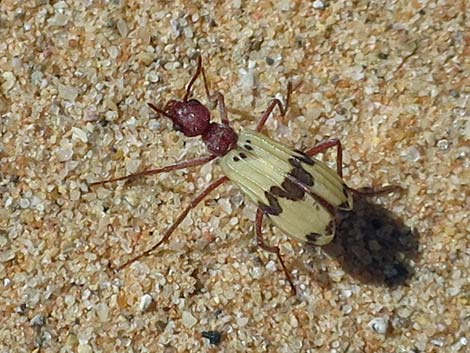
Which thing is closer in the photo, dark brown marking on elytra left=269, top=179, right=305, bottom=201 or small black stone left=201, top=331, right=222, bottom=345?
dark brown marking on elytra left=269, top=179, right=305, bottom=201

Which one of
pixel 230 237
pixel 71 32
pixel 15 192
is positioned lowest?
pixel 230 237

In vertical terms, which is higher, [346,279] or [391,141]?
[391,141]

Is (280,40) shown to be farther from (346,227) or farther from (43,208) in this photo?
(43,208)

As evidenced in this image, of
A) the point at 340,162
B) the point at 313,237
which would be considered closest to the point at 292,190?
the point at 313,237

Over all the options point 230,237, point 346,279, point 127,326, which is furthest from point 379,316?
point 127,326

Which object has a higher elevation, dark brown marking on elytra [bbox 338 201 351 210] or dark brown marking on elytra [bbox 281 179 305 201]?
dark brown marking on elytra [bbox 281 179 305 201]

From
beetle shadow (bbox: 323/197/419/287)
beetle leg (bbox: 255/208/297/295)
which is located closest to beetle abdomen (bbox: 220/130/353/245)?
beetle leg (bbox: 255/208/297/295)

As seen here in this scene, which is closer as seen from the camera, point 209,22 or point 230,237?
point 230,237

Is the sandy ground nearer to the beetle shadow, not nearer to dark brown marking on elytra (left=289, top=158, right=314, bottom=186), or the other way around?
the beetle shadow

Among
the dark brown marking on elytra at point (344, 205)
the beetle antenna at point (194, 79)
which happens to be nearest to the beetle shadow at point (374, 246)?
the dark brown marking on elytra at point (344, 205)
